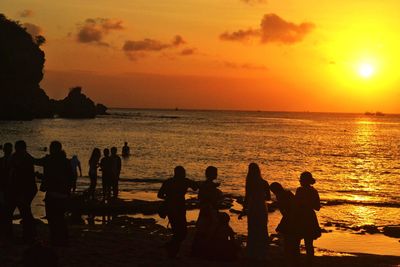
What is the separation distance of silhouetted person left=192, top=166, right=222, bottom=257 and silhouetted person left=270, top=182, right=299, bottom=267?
1.16 metres

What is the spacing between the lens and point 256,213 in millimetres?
12203

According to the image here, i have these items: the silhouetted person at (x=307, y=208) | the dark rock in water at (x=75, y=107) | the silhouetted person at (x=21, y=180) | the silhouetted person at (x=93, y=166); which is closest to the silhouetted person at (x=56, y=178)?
the silhouetted person at (x=21, y=180)

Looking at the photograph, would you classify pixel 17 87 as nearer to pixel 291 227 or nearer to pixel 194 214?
pixel 194 214

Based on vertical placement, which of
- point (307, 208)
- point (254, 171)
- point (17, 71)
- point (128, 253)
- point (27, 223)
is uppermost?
point (17, 71)

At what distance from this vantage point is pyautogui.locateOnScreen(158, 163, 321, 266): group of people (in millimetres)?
10953

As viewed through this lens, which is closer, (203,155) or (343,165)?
(343,165)

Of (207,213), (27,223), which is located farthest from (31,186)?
(207,213)

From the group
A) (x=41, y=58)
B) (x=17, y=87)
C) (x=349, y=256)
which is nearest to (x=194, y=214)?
(x=349, y=256)

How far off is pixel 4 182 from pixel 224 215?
15.9 feet

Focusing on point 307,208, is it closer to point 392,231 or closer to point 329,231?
point 329,231

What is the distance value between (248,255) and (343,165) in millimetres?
50053

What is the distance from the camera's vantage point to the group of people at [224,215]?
10953mm

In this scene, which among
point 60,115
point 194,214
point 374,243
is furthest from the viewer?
point 60,115

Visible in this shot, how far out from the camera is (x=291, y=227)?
432 inches
